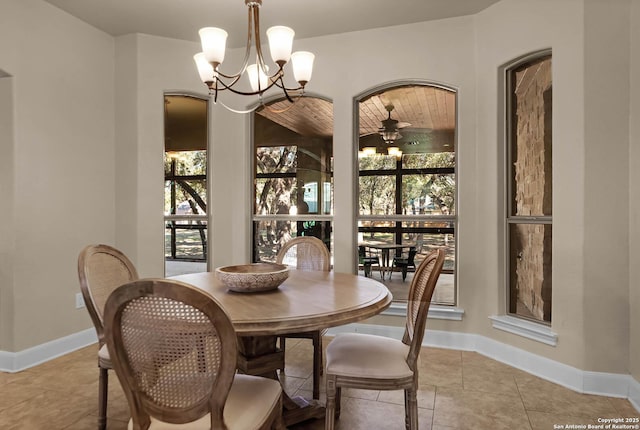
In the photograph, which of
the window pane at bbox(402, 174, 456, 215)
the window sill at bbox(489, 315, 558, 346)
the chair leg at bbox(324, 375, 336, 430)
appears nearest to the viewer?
the chair leg at bbox(324, 375, 336, 430)

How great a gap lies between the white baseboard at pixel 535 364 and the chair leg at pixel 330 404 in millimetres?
1877

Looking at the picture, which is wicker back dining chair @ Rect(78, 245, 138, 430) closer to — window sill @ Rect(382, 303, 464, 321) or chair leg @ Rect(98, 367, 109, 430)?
chair leg @ Rect(98, 367, 109, 430)

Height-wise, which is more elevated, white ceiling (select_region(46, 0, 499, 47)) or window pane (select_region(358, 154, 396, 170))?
white ceiling (select_region(46, 0, 499, 47))

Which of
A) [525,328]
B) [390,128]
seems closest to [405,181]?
[390,128]

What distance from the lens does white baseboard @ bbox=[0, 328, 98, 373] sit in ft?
10.3

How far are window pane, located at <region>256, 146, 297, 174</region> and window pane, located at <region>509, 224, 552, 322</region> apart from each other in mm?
2101

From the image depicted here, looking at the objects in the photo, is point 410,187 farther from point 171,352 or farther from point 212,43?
point 171,352

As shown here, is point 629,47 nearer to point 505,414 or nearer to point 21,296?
point 505,414

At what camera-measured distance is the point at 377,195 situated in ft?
12.8

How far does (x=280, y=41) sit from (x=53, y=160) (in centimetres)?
231

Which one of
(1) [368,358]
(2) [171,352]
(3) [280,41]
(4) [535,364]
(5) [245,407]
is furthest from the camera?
(4) [535,364]

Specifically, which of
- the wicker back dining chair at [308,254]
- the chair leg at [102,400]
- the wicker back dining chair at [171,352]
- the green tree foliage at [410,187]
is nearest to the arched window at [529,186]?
the green tree foliage at [410,187]

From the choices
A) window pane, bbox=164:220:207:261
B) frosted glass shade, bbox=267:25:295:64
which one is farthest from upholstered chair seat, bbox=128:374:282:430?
window pane, bbox=164:220:207:261

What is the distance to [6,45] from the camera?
3.09m
